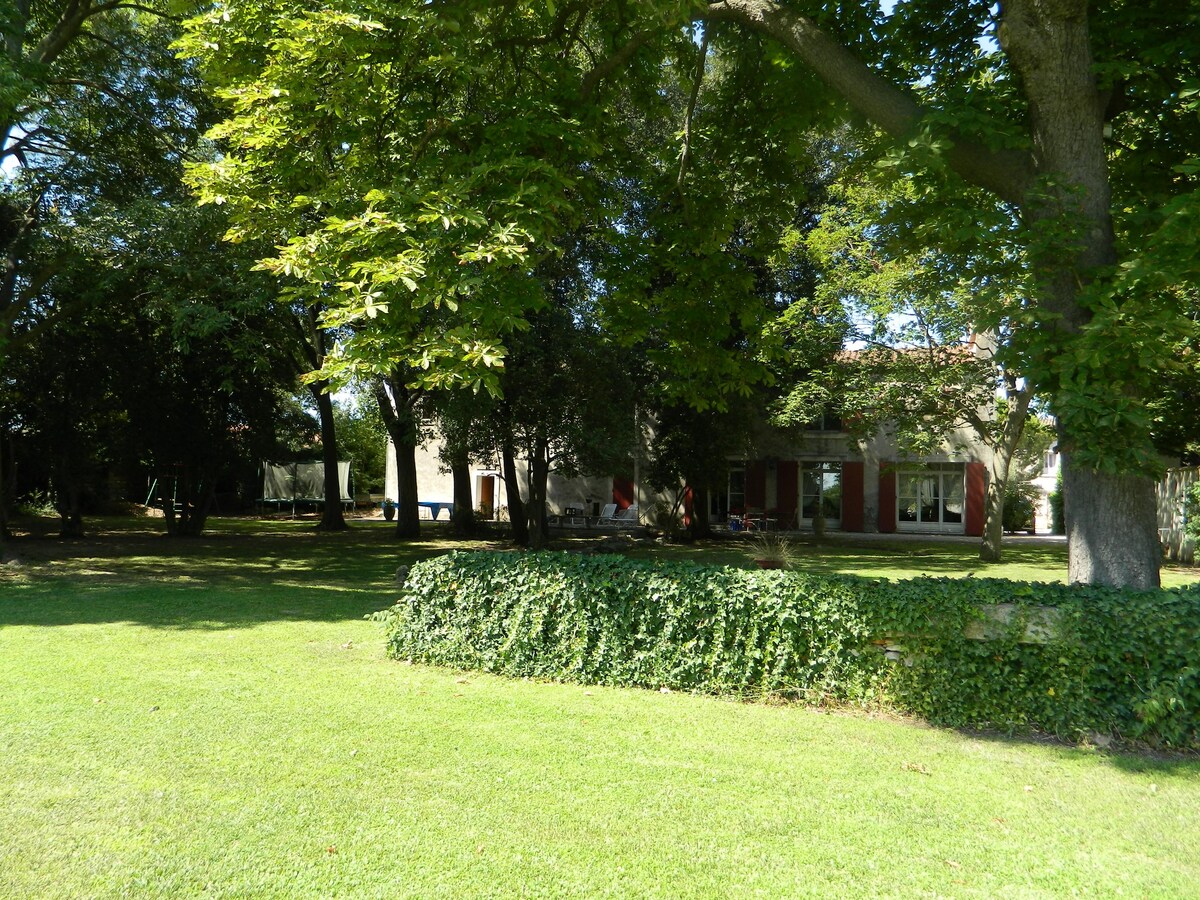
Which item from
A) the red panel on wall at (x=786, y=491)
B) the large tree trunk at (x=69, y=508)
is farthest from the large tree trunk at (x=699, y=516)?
the large tree trunk at (x=69, y=508)

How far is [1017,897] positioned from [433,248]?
18.8 ft

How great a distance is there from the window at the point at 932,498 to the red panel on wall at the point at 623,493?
9.67m

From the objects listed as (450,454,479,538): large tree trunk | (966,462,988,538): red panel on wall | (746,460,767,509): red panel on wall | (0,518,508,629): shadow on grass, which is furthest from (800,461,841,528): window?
(0,518,508,629): shadow on grass

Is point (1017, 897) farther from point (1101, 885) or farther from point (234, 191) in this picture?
point (234, 191)

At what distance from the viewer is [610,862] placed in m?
4.00

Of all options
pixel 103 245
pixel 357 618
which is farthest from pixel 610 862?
pixel 103 245

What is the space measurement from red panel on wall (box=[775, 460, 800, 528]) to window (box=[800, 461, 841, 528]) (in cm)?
28

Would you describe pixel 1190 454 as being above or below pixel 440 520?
above

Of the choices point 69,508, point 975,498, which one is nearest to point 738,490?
point 975,498

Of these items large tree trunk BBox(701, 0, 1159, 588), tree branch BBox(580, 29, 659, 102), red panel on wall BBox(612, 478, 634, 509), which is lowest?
red panel on wall BBox(612, 478, 634, 509)

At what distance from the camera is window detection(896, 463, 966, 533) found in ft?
101

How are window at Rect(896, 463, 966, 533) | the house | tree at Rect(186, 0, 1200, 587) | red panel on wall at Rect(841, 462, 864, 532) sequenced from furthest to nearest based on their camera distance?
red panel on wall at Rect(841, 462, 864, 532)
window at Rect(896, 463, 966, 533)
the house
tree at Rect(186, 0, 1200, 587)

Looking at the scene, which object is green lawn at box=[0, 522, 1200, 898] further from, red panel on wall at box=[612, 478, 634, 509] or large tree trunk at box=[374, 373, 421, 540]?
red panel on wall at box=[612, 478, 634, 509]

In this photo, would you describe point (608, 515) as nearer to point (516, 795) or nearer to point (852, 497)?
point (852, 497)
